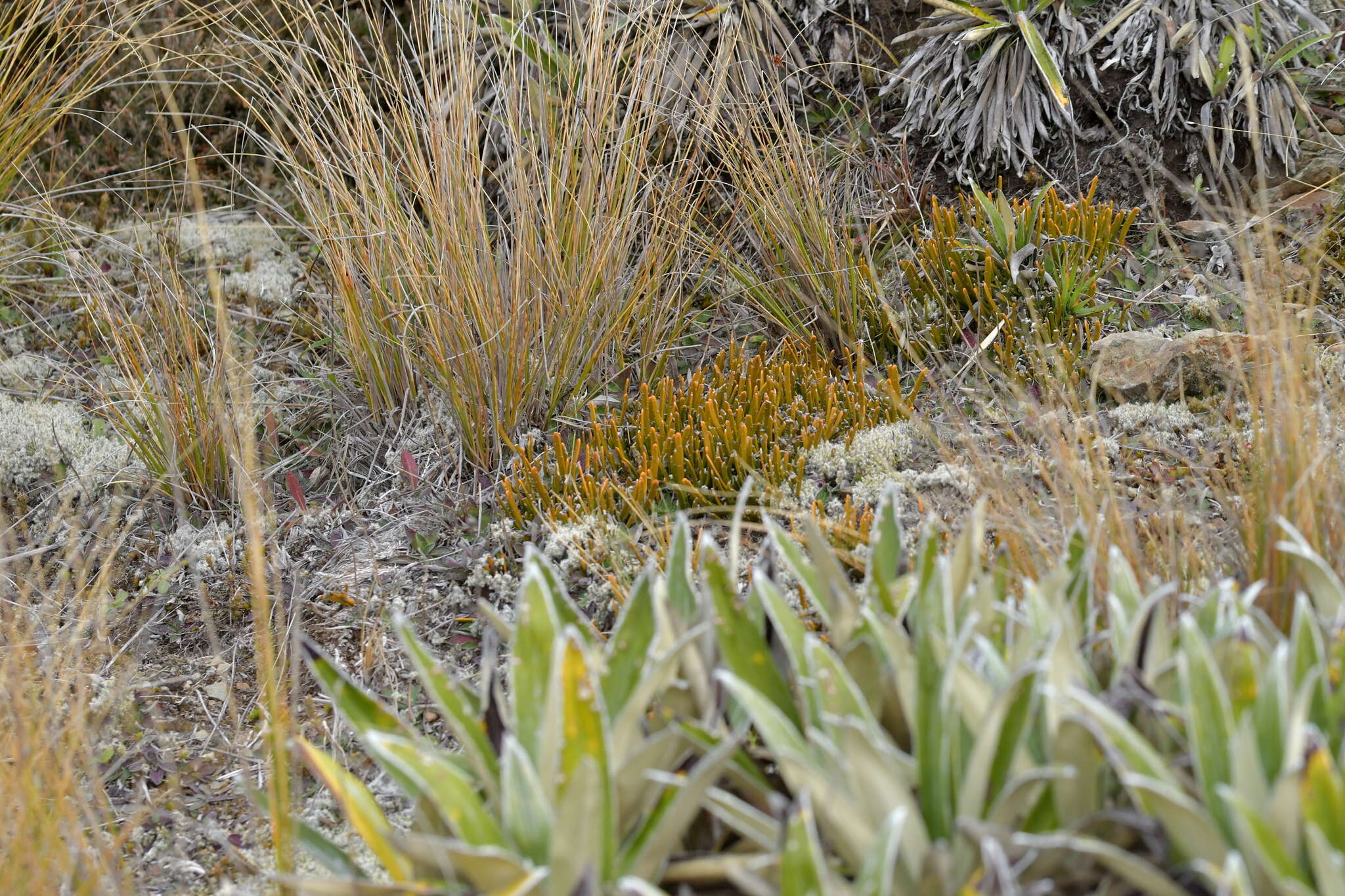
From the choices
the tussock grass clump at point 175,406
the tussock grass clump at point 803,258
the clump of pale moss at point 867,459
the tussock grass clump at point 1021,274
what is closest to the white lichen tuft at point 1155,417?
the tussock grass clump at point 1021,274

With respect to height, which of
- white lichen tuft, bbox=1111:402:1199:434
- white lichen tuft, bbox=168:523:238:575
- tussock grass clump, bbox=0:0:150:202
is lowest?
white lichen tuft, bbox=168:523:238:575

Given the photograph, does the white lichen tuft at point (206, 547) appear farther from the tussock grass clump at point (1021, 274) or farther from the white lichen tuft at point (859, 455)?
the tussock grass clump at point (1021, 274)

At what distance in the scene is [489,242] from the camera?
10.9 ft

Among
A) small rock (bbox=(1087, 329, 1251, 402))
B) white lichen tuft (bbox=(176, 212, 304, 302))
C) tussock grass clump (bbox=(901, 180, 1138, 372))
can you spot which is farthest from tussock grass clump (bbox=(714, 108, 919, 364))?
white lichen tuft (bbox=(176, 212, 304, 302))

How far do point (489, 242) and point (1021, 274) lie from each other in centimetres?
174

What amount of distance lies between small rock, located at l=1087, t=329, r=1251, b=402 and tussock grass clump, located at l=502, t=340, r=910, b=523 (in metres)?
0.63

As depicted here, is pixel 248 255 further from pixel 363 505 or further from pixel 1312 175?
pixel 1312 175

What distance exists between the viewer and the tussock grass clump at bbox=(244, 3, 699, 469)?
318 cm

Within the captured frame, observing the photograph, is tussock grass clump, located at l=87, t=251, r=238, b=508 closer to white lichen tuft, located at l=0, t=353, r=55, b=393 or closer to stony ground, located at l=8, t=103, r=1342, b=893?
stony ground, located at l=8, t=103, r=1342, b=893

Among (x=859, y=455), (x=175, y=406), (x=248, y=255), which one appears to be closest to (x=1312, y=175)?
(x=859, y=455)

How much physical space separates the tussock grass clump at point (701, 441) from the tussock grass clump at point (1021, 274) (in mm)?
428

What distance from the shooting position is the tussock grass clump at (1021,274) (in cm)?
349

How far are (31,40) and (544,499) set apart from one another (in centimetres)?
332

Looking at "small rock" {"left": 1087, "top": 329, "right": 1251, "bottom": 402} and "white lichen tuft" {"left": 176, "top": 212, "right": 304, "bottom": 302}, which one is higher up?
"white lichen tuft" {"left": 176, "top": 212, "right": 304, "bottom": 302}
